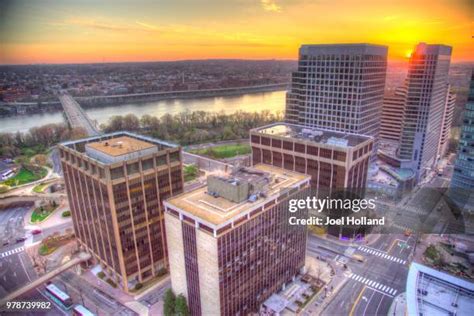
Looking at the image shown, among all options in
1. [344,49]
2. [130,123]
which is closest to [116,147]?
[344,49]

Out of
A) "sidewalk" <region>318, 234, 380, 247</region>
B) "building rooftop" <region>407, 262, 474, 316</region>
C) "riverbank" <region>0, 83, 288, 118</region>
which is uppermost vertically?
"riverbank" <region>0, 83, 288, 118</region>

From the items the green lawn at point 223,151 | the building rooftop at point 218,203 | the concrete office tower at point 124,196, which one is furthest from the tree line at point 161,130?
the building rooftop at point 218,203

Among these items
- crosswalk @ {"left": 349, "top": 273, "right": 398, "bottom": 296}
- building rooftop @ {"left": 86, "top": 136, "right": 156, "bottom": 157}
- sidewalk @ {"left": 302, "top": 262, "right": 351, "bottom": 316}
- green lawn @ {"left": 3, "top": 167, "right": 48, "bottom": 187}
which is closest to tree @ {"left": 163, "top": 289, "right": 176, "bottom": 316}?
sidewalk @ {"left": 302, "top": 262, "right": 351, "bottom": 316}

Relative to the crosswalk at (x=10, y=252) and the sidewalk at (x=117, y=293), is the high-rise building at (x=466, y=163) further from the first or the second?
the crosswalk at (x=10, y=252)

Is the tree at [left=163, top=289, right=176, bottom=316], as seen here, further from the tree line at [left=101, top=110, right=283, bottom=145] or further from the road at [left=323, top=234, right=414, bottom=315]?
the tree line at [left=101, top=110, right=283, bottom=145]

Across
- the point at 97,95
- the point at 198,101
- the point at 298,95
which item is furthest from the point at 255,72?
the point at 298,95
